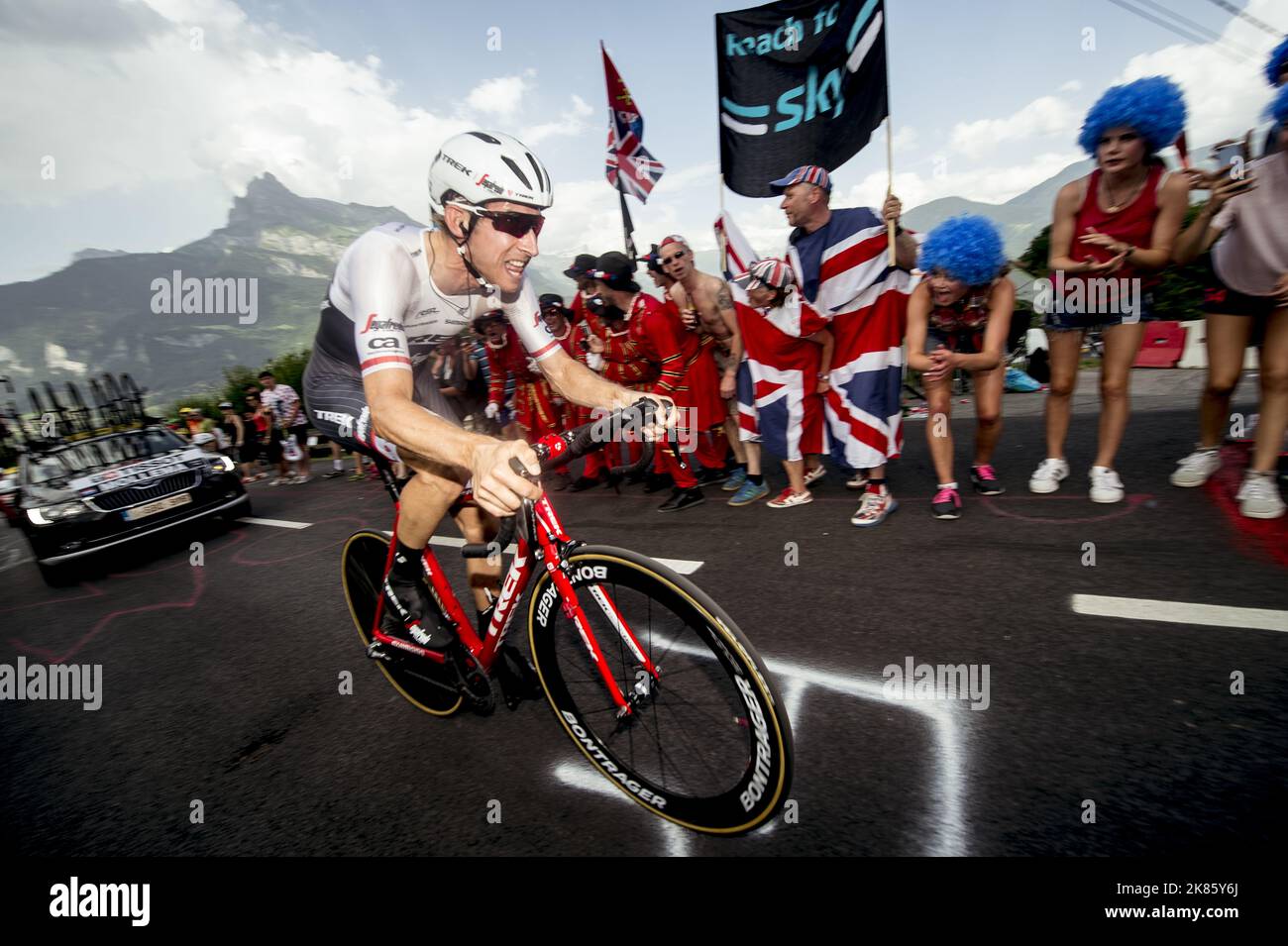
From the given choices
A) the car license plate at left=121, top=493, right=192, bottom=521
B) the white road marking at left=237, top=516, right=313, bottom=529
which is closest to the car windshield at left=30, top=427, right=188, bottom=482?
the car license plate at left=121, top=493, right=192, bottom=521

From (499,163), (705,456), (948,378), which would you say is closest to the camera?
(499,163)

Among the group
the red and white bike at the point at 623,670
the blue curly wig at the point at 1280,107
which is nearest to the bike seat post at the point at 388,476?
the red and white bike at the point at 623,670

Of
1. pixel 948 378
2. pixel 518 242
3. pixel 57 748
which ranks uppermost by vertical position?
pixel 518 242

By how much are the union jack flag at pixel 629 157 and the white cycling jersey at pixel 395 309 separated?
23.1 ft

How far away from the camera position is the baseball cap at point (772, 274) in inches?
177

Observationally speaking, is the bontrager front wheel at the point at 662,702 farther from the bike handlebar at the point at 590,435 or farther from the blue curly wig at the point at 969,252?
the blue curly wig at the point at 969,252

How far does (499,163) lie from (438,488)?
1.23 m

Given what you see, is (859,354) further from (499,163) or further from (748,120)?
(499,163)

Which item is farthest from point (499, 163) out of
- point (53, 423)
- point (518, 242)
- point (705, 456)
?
point (53, 423)

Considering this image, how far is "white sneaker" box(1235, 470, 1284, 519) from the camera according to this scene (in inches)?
132

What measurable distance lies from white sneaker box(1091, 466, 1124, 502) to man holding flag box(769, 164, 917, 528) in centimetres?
127

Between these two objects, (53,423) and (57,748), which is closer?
(57,748)
